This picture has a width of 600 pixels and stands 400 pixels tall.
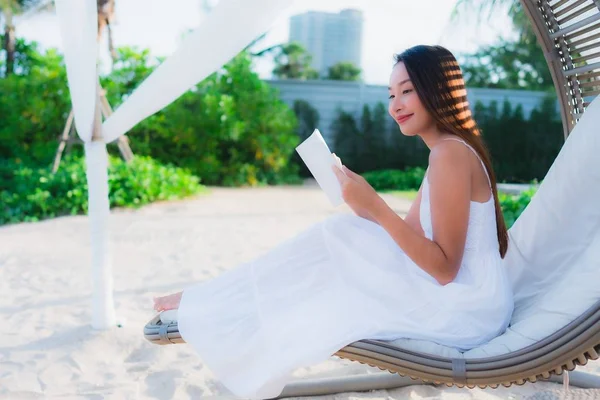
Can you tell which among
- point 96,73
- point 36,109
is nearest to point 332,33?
point 36,109

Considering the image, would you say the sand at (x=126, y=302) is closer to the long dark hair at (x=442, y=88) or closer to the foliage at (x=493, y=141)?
the long dark hair at (x=442, y=88)

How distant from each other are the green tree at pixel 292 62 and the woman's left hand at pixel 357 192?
24.7 m

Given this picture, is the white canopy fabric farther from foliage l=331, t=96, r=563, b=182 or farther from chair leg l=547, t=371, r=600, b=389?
foliage l=331, t=96, r=563, b=182

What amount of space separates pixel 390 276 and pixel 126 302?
2.24 m

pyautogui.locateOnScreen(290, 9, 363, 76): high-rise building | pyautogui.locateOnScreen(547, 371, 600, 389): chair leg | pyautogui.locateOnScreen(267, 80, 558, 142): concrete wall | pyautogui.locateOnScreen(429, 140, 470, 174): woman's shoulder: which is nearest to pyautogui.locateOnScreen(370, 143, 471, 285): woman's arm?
pyautogui.locateOnScreen(429, 140, 470, 174): woman's shoulder

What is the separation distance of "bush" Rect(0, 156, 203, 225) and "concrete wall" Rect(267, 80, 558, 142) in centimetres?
496

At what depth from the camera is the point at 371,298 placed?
1555 millimetres

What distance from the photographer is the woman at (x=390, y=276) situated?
146 cm

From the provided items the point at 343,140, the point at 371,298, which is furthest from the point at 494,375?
the point at 343,140

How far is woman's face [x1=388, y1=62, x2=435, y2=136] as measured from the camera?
158cm

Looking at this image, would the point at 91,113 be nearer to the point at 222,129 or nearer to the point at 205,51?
the point at 205,51

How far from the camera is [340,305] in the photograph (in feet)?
5.06

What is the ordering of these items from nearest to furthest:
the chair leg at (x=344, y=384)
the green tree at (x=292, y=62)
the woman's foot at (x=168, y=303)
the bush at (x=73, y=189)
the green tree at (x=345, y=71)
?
the woman's foot at (x=168, y=303), the chair leg at (x=344, y=384), the bush at (x=73, y=189), the green tree at (x=292, y=62), the green tree at (x=345, y=71)

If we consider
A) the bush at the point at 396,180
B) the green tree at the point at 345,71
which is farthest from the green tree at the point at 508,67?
the green tree at the point at 345,71
